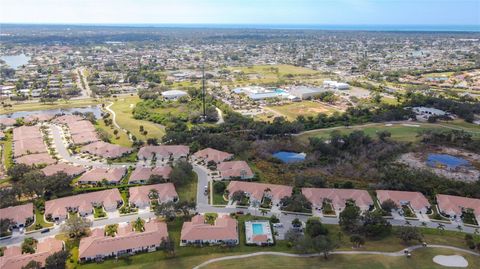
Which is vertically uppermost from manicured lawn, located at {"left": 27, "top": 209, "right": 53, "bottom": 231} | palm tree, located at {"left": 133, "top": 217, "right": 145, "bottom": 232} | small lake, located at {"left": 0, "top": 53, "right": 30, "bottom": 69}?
small lake, located at {"left": 0, "top": 53, "right": 30, "bottom": 69}

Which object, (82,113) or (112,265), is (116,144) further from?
(112,265)

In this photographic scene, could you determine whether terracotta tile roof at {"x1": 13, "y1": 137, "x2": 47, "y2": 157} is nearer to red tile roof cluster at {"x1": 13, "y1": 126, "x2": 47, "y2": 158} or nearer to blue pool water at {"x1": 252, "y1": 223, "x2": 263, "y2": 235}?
red tile roof cluster at {"x1": 13, "y1": 126, "x2": 47, "y2": 158}

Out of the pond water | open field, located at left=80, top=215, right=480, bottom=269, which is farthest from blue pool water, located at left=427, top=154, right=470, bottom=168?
the pond water

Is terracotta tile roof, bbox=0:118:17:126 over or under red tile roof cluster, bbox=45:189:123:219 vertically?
over

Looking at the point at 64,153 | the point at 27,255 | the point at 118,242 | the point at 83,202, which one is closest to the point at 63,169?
the point at 64,153

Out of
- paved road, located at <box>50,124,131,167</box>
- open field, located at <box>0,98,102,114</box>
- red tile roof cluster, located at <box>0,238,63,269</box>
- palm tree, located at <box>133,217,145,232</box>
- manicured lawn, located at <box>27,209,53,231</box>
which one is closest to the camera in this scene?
red tile roof cluster, located at <box>0,238,63,269</box>

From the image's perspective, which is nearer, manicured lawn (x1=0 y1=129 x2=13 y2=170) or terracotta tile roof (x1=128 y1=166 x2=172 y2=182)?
A: terracotta tile roof (x1=128 y1=166 x2=172 y2=182)
